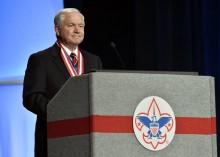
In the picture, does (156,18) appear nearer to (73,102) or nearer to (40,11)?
(40,11)

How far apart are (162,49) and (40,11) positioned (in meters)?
1.14

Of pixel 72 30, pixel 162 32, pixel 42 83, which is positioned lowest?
pixel 42 83

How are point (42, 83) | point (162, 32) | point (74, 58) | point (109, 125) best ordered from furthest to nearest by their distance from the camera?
point (162, 32), point (74, 58), point (42, 83), point (109, 125)

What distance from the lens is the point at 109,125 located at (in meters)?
2.18

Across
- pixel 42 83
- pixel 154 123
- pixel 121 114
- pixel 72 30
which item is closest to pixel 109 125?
pixel 121 114

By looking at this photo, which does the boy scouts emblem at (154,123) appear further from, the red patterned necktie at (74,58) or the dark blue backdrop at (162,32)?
the dark blue backdrop at (162,32)

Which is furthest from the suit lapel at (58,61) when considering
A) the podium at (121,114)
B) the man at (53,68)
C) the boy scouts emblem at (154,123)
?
the boy scouts emblem at (154,123)

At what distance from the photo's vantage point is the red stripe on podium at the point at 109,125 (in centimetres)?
217

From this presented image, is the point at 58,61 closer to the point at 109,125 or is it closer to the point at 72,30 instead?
the point at 72,30

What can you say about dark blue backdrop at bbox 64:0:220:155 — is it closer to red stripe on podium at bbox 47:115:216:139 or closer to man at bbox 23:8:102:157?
man at bbox 23:8:102:157

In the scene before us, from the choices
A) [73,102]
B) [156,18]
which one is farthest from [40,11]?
[73,102]

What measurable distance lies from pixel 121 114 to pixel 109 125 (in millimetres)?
60

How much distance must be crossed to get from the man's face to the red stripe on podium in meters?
0.57

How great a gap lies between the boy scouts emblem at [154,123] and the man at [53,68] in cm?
45
